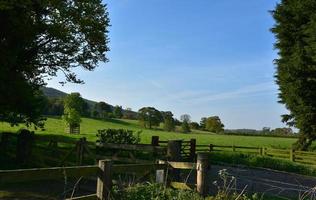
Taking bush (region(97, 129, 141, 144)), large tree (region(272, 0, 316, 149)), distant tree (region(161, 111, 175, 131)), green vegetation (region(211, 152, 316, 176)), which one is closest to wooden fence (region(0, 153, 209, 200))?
bush (region(97, 129, 141, 144))

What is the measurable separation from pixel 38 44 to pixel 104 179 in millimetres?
15364

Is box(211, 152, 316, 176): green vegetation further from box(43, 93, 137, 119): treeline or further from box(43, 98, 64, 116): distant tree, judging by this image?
box(43, 98, 64, 116): distant tree

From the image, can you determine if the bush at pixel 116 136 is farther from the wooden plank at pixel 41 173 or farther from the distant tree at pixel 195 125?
the distant tree at pixel 195 125

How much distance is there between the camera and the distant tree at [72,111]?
220 ft

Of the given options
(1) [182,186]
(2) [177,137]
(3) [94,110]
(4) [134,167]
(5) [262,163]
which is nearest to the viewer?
(4) [134,167]

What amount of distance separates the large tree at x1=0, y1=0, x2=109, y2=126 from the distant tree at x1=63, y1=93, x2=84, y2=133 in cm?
4242

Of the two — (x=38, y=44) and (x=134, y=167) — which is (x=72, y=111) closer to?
(x=38, y=44)

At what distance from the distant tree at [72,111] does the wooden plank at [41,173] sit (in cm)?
6058

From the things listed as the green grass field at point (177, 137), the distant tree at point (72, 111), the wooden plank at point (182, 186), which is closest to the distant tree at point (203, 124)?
the green grass field at point (177, 137)

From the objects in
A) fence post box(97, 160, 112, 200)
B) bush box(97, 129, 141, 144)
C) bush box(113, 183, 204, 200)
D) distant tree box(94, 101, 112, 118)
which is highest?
distant tree box(94, 101, 112, 118)

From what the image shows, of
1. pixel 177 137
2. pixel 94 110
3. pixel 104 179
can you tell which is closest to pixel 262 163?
pixel 104 179

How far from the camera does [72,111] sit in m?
68.4

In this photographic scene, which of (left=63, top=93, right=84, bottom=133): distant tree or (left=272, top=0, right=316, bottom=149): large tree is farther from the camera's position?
(left=63, top=93, right=84, bottom=133): distant tree

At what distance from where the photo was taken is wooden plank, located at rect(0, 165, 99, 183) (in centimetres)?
592
